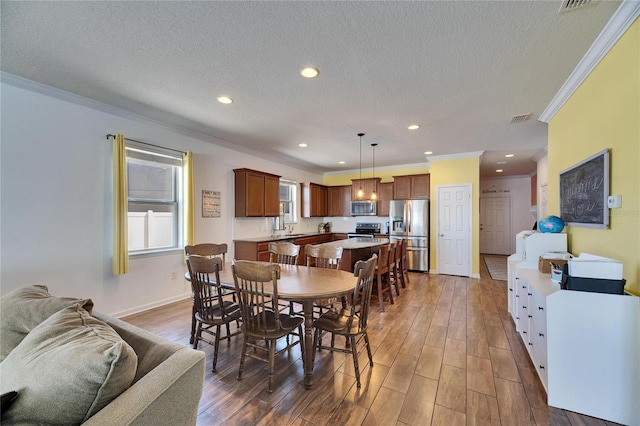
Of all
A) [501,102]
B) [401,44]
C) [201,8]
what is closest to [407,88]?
[401,44]

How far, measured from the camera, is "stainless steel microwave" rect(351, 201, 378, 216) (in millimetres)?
7277

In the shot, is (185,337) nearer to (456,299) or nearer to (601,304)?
(601,304)

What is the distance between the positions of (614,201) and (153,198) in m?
5.09

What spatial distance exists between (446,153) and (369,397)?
5191 mm

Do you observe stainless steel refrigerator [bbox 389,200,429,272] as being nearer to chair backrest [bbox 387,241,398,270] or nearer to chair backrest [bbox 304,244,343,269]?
chair backrest [bbox 387,241,398,270]

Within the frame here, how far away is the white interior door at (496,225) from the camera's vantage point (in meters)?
9.03

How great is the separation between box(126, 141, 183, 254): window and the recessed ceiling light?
8.46 feet

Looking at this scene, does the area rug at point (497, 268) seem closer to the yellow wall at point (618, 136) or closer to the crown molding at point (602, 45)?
the yellow wall at point (618, 136)

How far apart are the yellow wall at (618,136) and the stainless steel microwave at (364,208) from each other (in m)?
4.71

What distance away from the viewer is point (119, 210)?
131 inches

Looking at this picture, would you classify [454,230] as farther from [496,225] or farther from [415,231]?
[496,225]

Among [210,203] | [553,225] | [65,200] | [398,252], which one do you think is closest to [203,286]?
[65,200]

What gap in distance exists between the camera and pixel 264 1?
67.1 inches

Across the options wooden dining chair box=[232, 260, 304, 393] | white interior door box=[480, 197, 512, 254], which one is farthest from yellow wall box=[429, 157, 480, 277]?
wooden dining chair box=[232, 260, 304, 393]
